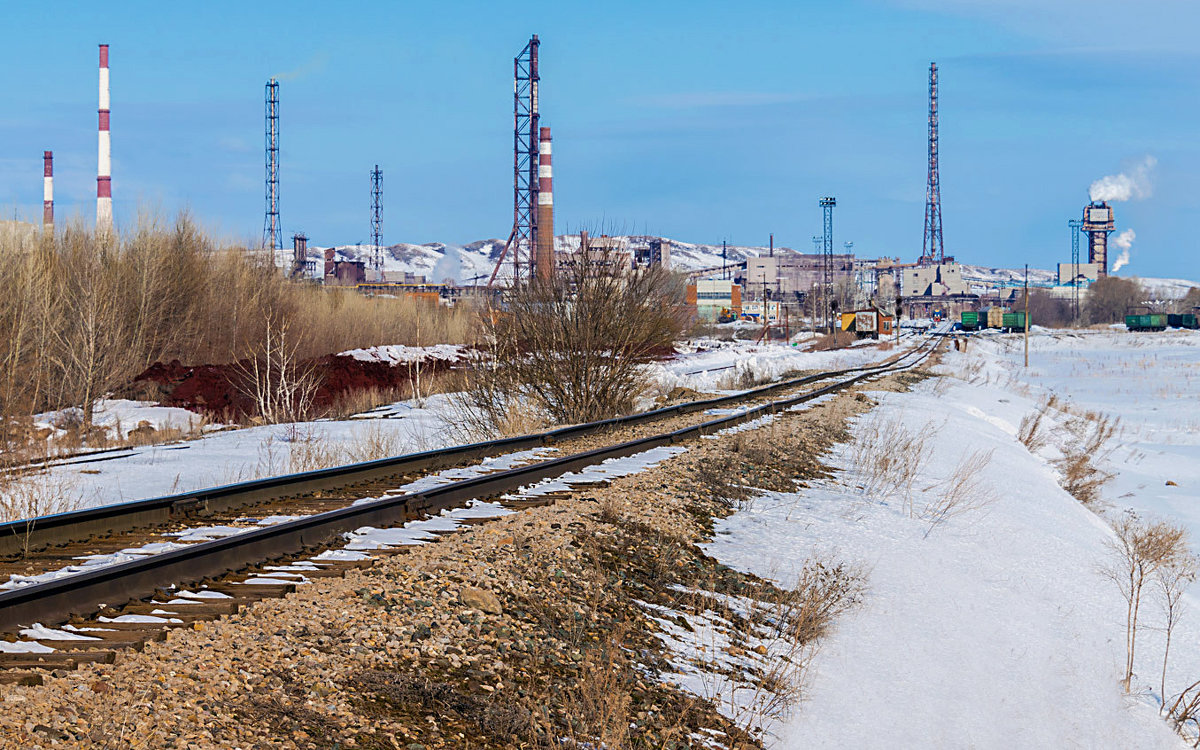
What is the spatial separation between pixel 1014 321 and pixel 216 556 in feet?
455

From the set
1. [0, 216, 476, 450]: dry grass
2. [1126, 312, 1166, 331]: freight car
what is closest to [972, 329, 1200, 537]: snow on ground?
[0, 216, 476, 450]: dry grass

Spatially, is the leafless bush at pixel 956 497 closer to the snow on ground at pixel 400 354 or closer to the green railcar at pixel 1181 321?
the snow on ground at pixel 400 354

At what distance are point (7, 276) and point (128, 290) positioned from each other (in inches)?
197

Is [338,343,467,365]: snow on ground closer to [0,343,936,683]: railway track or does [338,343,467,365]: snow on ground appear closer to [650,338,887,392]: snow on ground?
[650,338,887,392]: snow on ground

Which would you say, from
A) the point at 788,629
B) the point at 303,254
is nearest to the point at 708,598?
the point at 788,629

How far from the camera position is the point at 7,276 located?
20.5 meters

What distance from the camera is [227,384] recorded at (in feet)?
79.0

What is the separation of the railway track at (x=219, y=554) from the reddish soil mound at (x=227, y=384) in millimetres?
11858

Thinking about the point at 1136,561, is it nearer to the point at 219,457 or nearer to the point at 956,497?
the point at 956,497

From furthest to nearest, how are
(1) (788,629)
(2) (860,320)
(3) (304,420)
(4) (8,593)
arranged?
1. (2) (860,320)
2. (3) (304,420)
3. (1) (788,629)
4. (4) (8,593)

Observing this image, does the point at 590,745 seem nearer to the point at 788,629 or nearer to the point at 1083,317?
the point at 788,629

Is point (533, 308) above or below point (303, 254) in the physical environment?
below

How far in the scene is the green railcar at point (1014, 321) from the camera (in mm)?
128625

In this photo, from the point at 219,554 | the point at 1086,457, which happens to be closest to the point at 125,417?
the point at 219,554
